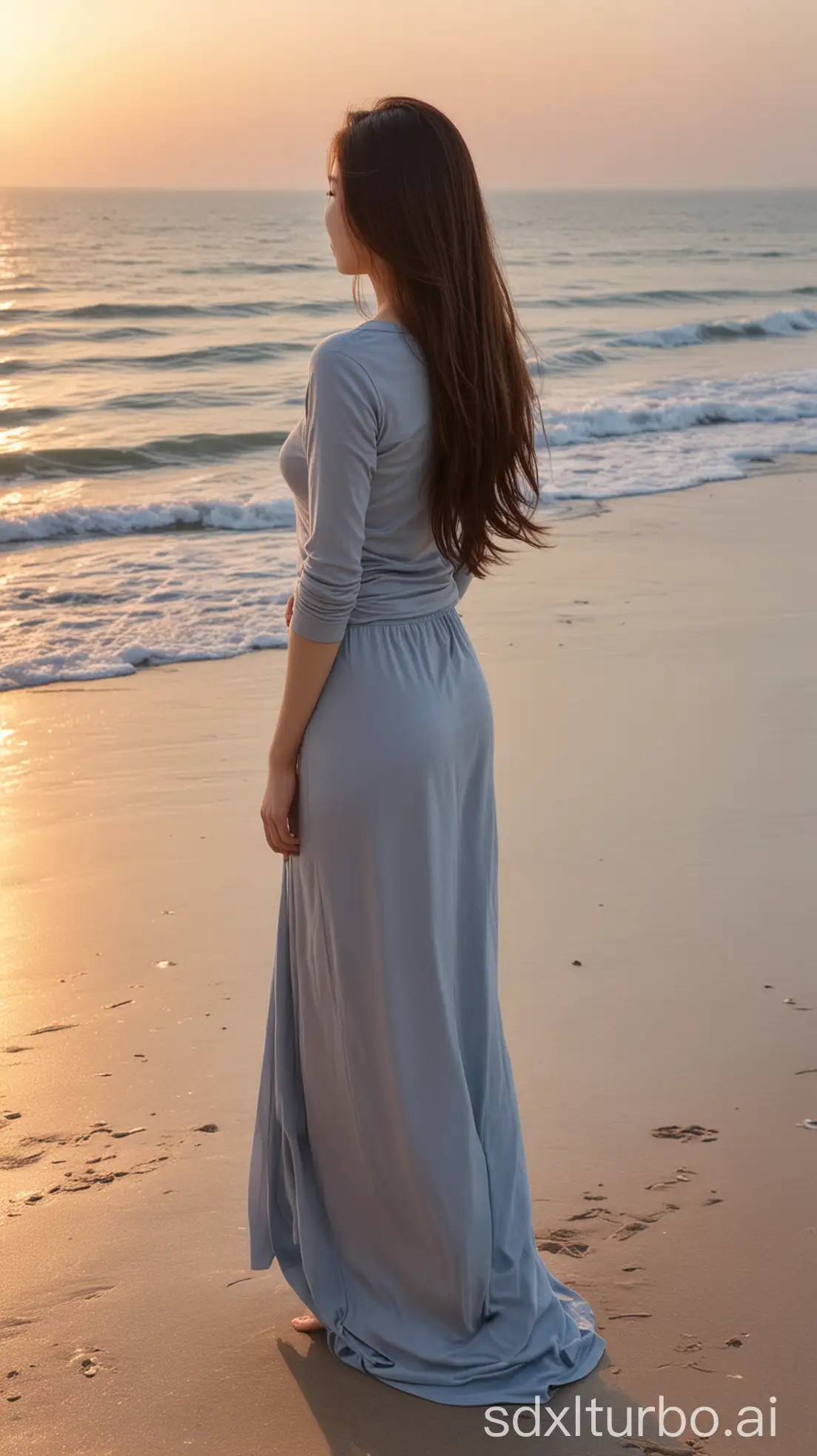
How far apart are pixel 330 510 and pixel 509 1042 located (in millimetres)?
1799

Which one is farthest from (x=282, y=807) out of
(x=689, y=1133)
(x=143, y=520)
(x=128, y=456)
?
(x=128, y=456)

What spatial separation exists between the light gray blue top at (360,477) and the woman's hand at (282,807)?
24 centimetres

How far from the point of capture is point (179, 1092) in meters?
3.15

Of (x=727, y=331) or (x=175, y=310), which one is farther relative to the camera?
(x=175, y=310)

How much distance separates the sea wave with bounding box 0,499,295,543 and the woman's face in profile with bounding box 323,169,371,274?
8.48m

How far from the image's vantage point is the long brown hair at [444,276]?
1.95 metres

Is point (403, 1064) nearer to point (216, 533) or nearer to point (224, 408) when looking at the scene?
point (216, 533)

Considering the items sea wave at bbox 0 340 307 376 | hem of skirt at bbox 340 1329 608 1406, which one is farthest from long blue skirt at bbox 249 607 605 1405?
sea wave at bbox 0 340 307 376

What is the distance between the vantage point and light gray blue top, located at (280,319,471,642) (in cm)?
192

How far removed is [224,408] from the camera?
666 inches

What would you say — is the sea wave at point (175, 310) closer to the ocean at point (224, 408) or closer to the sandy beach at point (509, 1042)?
the ocean at point (224, 408)

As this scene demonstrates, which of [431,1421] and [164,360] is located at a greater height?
[164,360]

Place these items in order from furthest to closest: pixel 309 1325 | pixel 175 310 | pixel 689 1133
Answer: pixel 175 310 → pixel 689 1133 → pixel 309 1325

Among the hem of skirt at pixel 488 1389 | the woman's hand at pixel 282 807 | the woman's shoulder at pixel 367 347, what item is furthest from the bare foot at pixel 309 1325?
the woman's shoulder at pixel 367 347
